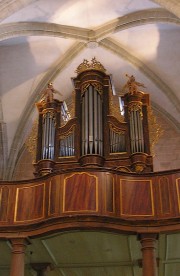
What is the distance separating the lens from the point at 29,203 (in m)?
9.77

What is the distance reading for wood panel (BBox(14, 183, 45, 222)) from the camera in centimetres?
961

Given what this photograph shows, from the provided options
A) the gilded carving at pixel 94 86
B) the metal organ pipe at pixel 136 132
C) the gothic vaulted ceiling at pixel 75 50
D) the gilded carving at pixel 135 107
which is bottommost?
the metal organ pipe at pixel 136 132

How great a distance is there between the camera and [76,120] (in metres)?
11.8

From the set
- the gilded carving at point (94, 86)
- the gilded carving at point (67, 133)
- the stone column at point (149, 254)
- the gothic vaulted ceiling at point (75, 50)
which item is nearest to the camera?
the stone column at point (149, 254)

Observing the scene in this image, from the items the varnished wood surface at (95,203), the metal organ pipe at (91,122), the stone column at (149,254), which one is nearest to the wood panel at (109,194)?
the varnished wood surface at (95,203)

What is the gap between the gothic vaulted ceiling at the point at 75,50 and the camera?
1355 centimetres

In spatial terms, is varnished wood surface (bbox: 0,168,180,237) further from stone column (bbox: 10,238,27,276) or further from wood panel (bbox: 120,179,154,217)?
stone column (bbox: 10,238,27,276)

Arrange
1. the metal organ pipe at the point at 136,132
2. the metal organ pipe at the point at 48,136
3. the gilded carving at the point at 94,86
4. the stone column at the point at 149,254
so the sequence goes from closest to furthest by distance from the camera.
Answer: the stone column at the point at 149,254
the metal organ pipe at the point at 136,132
the metal organ pipe at the point at 48,136
the gilded carving at the point at 94,86

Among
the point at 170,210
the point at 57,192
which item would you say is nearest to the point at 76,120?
the point at 57,192

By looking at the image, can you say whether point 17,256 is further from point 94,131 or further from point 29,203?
point 94,131

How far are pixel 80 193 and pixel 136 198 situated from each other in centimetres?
115

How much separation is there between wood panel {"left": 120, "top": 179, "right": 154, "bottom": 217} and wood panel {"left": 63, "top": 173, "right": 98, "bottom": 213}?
60 centimetres

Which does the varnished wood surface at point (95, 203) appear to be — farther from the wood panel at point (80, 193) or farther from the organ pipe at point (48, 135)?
the organ pipe at point (48, 135)

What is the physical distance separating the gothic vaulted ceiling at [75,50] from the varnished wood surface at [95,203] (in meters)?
5.26
